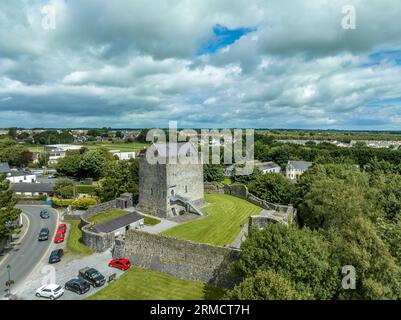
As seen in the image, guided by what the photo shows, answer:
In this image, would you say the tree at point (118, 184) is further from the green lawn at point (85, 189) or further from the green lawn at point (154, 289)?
the green lawn at point (154, 289)

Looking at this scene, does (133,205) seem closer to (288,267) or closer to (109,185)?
(109,185)

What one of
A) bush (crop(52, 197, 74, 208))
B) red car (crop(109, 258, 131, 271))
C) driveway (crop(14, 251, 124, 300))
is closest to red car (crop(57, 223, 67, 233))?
driveway (crop(14, 251, 124, 300))

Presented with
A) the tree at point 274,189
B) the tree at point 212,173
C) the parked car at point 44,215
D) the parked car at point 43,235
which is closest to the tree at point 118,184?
the parked car at point 44,215

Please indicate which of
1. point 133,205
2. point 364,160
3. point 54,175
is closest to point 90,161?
point 54,175

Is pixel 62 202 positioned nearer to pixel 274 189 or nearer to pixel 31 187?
pixel 31 187

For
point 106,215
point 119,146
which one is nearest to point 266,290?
point 106,215
